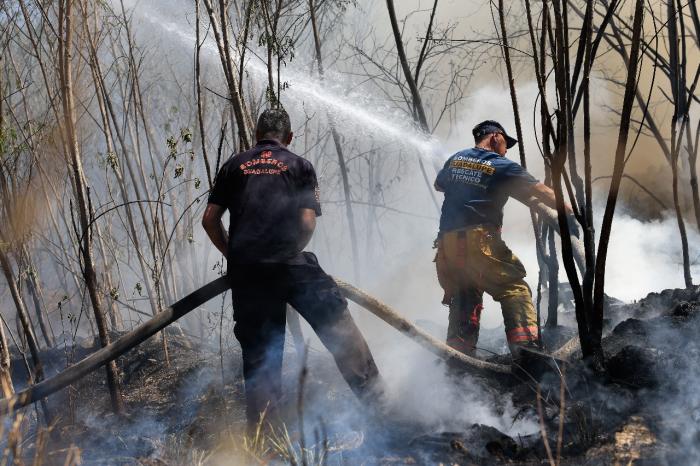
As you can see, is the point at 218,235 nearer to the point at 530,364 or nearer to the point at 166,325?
the point at 166,325

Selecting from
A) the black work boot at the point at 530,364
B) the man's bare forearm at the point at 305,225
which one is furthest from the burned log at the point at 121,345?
the black work boot at the point at 530,364

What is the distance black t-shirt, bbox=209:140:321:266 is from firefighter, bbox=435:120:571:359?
4.06 feet

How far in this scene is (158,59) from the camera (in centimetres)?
1282

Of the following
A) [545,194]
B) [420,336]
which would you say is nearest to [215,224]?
[420,336]

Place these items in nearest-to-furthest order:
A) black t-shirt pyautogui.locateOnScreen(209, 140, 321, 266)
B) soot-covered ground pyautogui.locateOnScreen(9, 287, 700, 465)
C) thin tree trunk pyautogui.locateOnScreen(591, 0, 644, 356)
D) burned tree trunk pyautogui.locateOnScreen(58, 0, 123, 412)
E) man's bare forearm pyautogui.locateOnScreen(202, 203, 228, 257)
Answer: thin tree trunk pyautogui.locateOnScreen(591, 0, 644, 356)
soot-covered ground pyautogui.locateOnScreen(9, 287, 700, 465)
black t-shirt pyautogui.locateOnScreen(209, 140, 321, 266)
man's bare forearm pyautogui.locateOnScreen(202, 203, 228, 257)
burned tree trunk pyautogui.locateOnScreen(58, 0, 123, 412)

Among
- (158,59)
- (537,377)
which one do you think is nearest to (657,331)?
(537,377)

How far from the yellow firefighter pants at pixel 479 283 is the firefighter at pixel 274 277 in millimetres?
1129

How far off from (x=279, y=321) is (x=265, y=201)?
2.15 feet

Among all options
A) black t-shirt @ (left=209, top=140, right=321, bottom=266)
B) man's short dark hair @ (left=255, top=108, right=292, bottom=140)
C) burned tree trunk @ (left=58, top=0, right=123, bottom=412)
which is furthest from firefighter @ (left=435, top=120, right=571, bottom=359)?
burned tree trunk @ (left=58, top=0, right=123, bottom=412)

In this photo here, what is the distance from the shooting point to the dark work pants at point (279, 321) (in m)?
3.78

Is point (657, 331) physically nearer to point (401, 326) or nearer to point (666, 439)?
point (666, 439)

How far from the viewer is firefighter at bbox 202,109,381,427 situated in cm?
377

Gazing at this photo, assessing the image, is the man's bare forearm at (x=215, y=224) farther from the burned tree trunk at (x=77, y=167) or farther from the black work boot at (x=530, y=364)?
the black work boot at (x=530, y=364)

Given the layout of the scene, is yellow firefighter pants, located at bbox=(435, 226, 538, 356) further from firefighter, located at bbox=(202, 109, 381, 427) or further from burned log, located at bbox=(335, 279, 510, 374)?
firefighter, located at bbox=(202, 109, 381, 427)
